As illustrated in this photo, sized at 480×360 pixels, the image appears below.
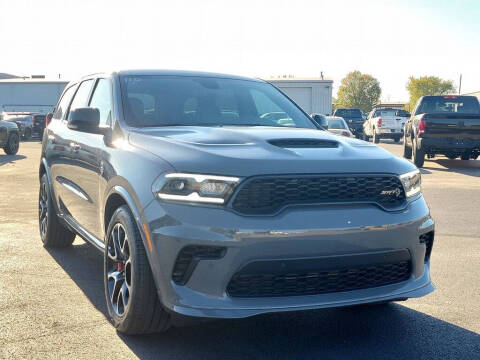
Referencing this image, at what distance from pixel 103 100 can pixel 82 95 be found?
0.89 m

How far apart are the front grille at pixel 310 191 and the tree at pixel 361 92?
132016mm

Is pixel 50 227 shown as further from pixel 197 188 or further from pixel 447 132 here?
pixel 447 132

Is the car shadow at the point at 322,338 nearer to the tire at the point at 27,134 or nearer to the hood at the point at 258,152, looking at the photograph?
the hood at the point at 258,152

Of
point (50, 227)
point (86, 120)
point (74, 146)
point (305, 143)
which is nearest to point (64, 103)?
point (50, 227)

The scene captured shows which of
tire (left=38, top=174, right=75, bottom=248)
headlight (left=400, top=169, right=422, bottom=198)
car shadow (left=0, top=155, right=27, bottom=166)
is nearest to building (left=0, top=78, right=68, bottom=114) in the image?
car shadow (left=0, top=155, right=27, bottom=166)

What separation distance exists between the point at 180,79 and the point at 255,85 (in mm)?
785

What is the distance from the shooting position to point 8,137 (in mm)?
20688

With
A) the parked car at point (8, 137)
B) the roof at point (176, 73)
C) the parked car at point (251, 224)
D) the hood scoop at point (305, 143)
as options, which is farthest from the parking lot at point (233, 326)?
the parked car at point (8, 137)

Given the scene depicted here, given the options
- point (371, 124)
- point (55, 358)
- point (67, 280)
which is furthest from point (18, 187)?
point (371, 124)

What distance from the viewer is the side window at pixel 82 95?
18.4ft

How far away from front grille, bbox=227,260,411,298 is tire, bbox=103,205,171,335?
533 millimetres

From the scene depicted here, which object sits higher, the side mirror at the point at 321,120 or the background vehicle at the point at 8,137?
the side mirror at the point at 321,120

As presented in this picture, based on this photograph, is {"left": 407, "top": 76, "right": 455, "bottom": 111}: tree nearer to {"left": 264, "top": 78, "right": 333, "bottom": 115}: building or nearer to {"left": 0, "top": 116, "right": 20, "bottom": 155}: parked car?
{"left": 264, "top": 78, "right": 333, "bottom": 115}: building

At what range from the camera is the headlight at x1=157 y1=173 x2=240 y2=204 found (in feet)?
10.8
